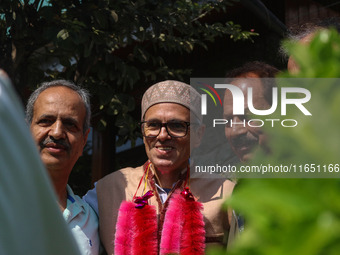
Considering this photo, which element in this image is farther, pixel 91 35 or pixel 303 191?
pixel 91 35

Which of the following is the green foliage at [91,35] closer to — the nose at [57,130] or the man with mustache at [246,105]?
the nose at [57,130]

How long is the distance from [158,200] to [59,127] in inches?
27.1

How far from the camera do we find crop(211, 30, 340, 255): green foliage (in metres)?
0.31

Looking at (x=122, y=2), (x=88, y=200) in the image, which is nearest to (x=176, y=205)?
(x=88, y=200)

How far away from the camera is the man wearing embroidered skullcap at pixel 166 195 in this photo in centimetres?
235

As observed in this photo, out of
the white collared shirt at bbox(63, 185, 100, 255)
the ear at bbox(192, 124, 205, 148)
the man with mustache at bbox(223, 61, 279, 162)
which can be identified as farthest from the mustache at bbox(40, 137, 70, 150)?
the man with mustache at bbox(223, 61, 279, 162)

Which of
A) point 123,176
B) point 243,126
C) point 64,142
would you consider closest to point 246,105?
point 243,126

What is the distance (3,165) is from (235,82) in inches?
83.9

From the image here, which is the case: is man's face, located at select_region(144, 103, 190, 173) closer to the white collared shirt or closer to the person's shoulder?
the person's shoulder

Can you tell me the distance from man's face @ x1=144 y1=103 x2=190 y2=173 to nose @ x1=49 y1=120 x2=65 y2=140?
47cm

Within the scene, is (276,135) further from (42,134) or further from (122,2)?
(122,2)

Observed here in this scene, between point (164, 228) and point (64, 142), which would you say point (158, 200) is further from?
point (64, 142)

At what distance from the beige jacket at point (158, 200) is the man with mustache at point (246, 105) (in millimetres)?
314

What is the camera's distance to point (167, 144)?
249 cm
